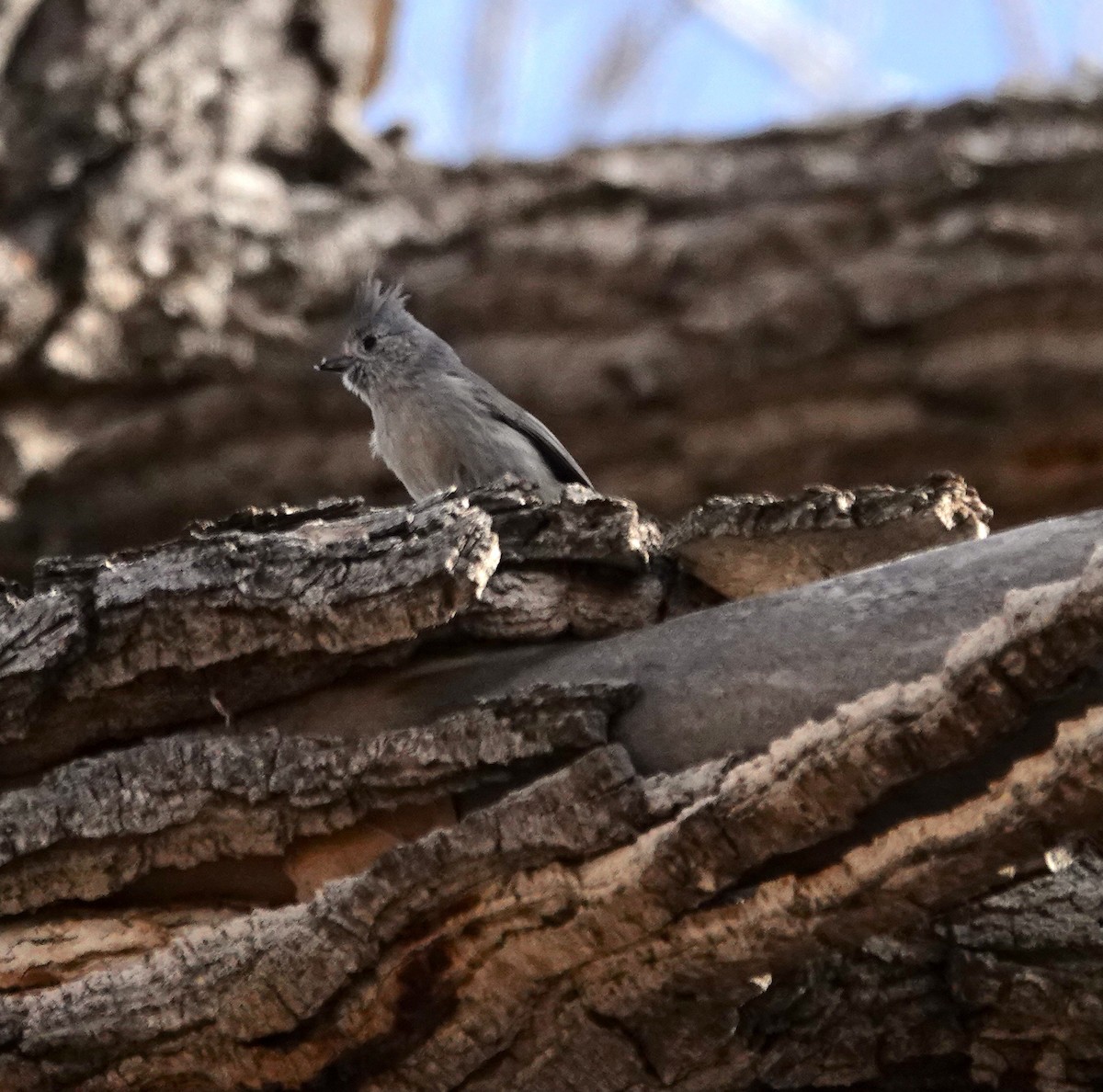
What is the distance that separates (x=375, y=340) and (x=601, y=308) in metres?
0.63

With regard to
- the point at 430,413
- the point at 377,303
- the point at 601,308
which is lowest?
the point at 430,413

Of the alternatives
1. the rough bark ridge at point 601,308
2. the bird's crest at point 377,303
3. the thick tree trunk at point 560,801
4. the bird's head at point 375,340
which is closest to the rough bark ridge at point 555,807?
the thick tree trunk at point 560,801

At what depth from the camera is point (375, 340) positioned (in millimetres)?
4719

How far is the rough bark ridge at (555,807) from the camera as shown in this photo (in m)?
1.71

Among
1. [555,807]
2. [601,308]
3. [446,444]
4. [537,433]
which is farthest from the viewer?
[601,308]

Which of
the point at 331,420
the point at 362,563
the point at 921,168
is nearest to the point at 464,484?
the point at 331,420

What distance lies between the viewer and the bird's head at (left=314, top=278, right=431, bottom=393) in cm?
467

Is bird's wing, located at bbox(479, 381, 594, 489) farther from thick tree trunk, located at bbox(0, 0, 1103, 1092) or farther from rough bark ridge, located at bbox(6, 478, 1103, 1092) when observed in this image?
rough bark ridge, located at bbox(6, 478, 1103, 1092)

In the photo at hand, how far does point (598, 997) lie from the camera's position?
6.09 feet

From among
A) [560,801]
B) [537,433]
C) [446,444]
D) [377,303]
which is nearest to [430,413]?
[446,444]

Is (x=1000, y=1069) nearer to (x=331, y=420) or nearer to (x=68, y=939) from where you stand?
(x=68, y=939)

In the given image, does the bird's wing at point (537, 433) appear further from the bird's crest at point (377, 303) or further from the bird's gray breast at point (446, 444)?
the bird's crest at point (377, 303)

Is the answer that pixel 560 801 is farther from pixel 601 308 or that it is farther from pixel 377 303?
pixel 377 303

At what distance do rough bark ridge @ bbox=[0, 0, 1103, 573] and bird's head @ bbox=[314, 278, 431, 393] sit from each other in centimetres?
11
